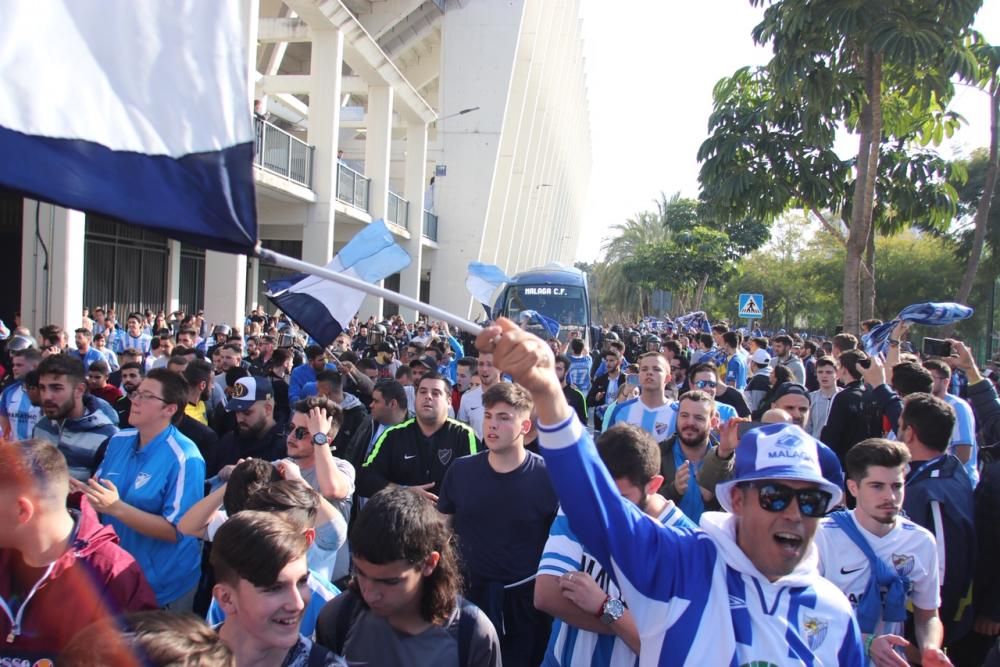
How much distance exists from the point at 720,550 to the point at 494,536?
78.6 inches

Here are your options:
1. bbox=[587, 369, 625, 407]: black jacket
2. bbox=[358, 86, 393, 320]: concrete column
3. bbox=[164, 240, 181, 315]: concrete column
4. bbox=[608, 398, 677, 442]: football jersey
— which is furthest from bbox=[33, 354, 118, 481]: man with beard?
bbox=[358, 86, 393, 320]: concrete column

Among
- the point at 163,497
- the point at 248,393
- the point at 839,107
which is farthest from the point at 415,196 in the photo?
the point at 163,497

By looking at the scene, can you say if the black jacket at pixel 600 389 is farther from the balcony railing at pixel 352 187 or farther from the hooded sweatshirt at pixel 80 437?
the balcony railing at pixel 352 187

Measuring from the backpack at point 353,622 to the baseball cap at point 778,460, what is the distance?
942mm

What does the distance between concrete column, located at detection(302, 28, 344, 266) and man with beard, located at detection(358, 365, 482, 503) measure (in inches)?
568

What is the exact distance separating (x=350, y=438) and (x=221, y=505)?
116 inches

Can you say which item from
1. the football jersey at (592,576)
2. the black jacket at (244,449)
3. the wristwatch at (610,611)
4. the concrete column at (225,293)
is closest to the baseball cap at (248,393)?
the black jacket at (244,449)

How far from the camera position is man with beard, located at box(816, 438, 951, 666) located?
3.21 metres

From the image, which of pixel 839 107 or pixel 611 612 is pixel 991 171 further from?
pixel 611 612

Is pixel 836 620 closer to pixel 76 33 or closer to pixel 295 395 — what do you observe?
pixel 76 33

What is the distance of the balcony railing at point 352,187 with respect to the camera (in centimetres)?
2222

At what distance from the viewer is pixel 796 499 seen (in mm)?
2178

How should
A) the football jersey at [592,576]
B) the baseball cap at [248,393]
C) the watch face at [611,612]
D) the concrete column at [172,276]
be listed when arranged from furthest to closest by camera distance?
→ the concrete column at [172,276]
the baseball cap at [248,393]
the football jersey at [592,576]
the watch face at [611,612]

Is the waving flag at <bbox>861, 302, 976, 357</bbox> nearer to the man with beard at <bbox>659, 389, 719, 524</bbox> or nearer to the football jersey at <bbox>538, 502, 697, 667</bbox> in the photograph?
the man with beard at <bbox>659, 389, 719, 524</bbox>
